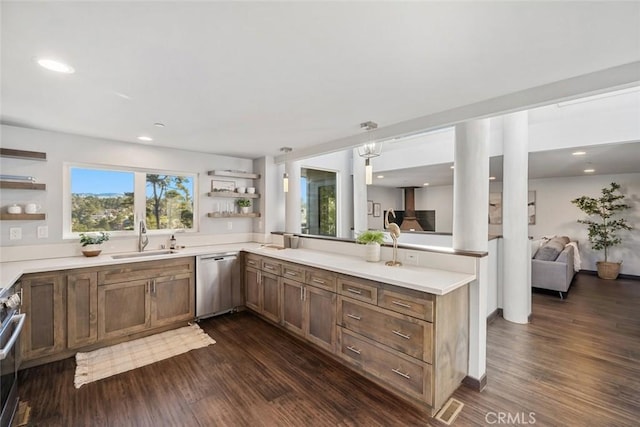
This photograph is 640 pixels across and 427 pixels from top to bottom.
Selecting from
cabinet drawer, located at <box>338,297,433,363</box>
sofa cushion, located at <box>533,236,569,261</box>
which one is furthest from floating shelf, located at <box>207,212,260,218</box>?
sofa cushion, located at <box>533,236,569,261</box>

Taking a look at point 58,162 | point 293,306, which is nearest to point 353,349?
point 293,306

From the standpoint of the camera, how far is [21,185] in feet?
9.36

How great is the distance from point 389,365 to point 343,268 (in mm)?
831

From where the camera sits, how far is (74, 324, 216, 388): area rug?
255 centimetres

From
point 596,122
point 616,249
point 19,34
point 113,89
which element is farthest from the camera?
point 616,249

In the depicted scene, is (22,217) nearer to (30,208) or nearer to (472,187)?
(30,208)

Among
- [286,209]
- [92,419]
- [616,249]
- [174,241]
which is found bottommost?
[92,419]

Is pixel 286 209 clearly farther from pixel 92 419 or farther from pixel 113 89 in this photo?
pixel 92 419

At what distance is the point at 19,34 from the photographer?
1.42m

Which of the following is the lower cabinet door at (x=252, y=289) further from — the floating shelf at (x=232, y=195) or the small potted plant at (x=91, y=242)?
the small potted plant at (x=91, y=242)

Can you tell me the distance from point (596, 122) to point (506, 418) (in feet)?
12.9

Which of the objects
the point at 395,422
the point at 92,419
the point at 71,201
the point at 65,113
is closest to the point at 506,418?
the point at 395,422

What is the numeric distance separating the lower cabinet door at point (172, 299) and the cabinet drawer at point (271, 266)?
0.92m

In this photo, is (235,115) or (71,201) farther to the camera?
(71,201)
